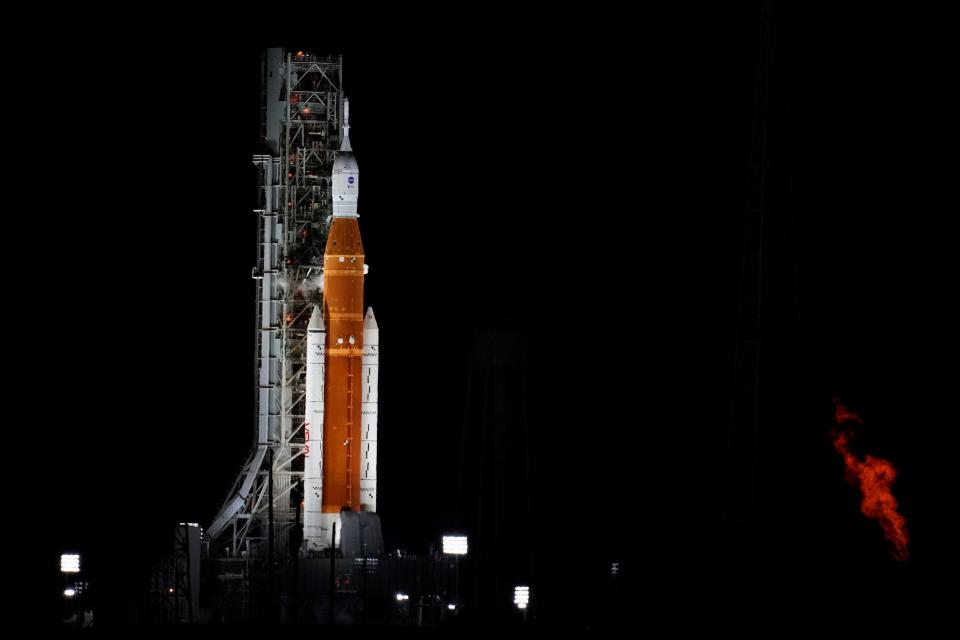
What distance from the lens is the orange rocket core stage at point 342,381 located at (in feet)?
219

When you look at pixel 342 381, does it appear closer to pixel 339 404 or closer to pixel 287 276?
pixel 339 404

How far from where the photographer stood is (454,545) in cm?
6444

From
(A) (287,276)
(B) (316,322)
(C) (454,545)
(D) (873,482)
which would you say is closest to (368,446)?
(B) (316,322)

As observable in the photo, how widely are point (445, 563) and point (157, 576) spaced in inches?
459

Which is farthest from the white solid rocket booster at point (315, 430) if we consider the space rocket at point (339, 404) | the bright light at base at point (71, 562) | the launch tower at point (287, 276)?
the bright light at base at point (71, 562)

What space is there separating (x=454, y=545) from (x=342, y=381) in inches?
249

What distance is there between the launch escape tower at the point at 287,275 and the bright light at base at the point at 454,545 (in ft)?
21.8

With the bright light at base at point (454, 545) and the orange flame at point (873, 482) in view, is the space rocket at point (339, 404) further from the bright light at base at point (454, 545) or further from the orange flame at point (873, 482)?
the orange flame at point (873, 482)

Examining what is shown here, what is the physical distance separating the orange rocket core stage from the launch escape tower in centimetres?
249

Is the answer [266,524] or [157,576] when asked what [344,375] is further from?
[157,576]

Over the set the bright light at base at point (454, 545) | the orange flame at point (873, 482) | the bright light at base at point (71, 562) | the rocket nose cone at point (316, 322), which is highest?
the rocket nose cone at point (316, 322)

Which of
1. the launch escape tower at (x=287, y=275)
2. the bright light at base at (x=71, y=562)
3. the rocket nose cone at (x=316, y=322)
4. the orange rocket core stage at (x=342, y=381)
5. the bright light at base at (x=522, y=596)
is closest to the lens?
the bright light at base at (x=522, y=596)

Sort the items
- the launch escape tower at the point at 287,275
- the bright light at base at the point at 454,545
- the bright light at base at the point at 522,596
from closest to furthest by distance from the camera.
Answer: the bright light at base at the point at 522,596 → the bright light at base at the point at 454,545 → the launch escape tower at the point at 287,275

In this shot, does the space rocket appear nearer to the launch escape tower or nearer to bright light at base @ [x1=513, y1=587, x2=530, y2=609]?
the launch escape tower
